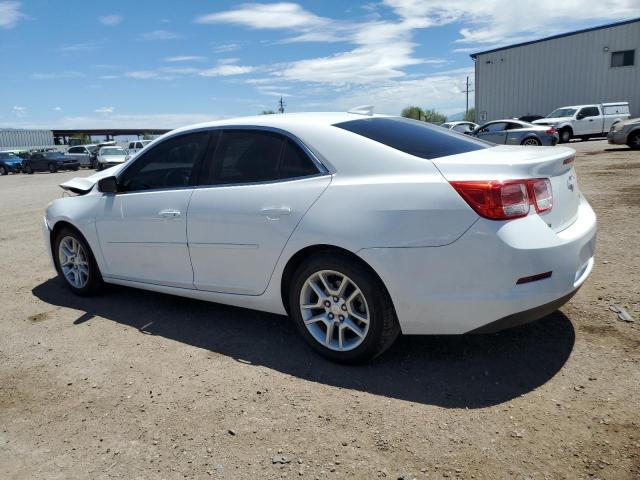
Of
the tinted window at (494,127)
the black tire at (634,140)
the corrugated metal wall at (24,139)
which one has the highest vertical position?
the corrugated metal wall at (24,139)

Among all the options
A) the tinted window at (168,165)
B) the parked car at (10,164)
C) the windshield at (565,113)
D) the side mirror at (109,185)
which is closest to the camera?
the tinted window at (168,165)

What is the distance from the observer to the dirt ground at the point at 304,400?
Answer: 8.02 ft

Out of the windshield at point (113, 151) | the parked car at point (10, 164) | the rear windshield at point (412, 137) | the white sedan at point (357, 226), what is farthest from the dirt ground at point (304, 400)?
the parked car at point (10, 164)

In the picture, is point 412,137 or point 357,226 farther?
point 412,137

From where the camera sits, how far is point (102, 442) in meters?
2.72

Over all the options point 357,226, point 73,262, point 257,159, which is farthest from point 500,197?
point 73,262

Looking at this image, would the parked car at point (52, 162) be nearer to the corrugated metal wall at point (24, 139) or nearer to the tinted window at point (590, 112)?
the tinted window at point (590, 112)

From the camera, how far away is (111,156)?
32.0 metres

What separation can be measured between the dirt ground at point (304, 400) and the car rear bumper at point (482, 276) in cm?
44

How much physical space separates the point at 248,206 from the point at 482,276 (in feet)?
5.30

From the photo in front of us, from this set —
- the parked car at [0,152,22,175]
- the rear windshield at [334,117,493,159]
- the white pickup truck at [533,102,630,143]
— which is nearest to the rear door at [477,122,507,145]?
the white pickup truck at [533,102,630,143]

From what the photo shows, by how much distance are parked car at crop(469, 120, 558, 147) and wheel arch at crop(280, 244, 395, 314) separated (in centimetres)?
1658

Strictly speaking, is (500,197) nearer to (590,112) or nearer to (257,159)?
(257,159)

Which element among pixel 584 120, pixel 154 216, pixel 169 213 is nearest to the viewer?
pixel 169 213
